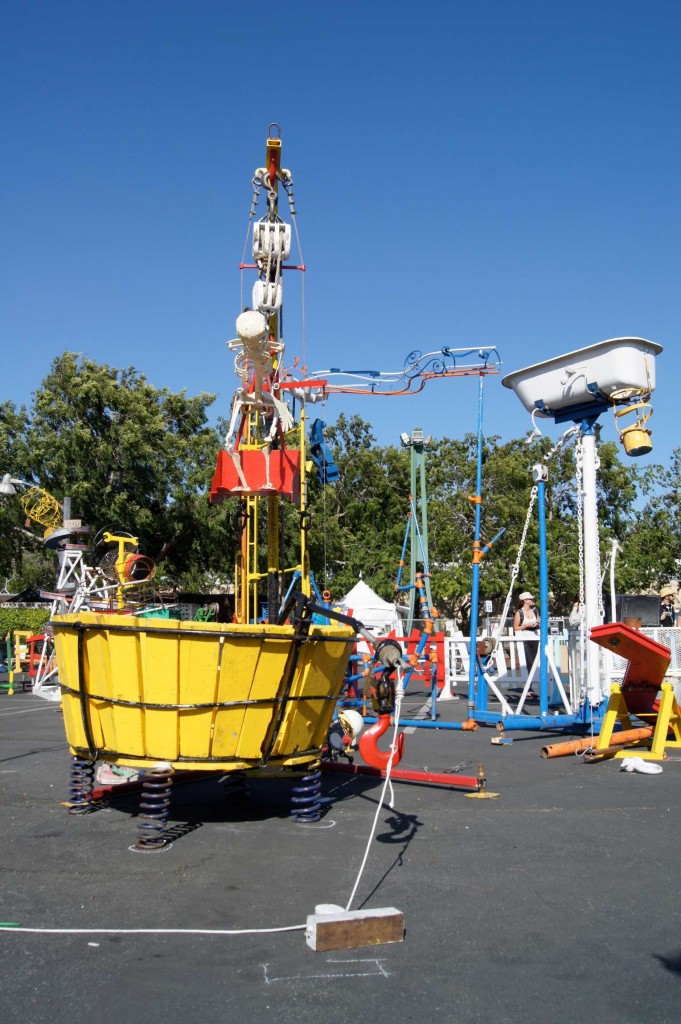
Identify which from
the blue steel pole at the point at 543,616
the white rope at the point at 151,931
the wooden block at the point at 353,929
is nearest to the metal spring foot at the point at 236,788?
the white rope at the point at 151,931

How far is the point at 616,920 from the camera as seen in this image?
4.83 meters

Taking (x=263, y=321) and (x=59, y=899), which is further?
(x=263, y=321)

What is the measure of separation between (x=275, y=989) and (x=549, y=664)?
11.1 m

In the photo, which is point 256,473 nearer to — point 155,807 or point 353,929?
point 155,807

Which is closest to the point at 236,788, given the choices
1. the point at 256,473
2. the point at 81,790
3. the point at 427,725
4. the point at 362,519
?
the point at 81,790

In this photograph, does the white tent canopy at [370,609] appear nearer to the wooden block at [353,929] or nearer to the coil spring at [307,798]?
the coil spring at [307,798]

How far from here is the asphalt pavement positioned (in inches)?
150

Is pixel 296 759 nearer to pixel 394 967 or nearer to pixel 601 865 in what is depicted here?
pixel 601 865

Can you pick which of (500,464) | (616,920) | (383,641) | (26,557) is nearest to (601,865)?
(616,920)

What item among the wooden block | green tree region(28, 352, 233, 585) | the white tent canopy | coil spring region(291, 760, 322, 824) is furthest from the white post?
green tree region(28, 352, 233, 585)

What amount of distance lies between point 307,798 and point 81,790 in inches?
79.8

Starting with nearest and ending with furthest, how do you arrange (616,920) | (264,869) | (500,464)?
1. (616,920)
2. (264,869)
3. (500,464)

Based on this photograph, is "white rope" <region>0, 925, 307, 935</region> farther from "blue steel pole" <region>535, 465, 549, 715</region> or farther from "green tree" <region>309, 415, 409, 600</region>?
"green tree" <region>309, 415, 409, 600</region>

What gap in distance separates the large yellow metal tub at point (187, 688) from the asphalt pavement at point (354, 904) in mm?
693
